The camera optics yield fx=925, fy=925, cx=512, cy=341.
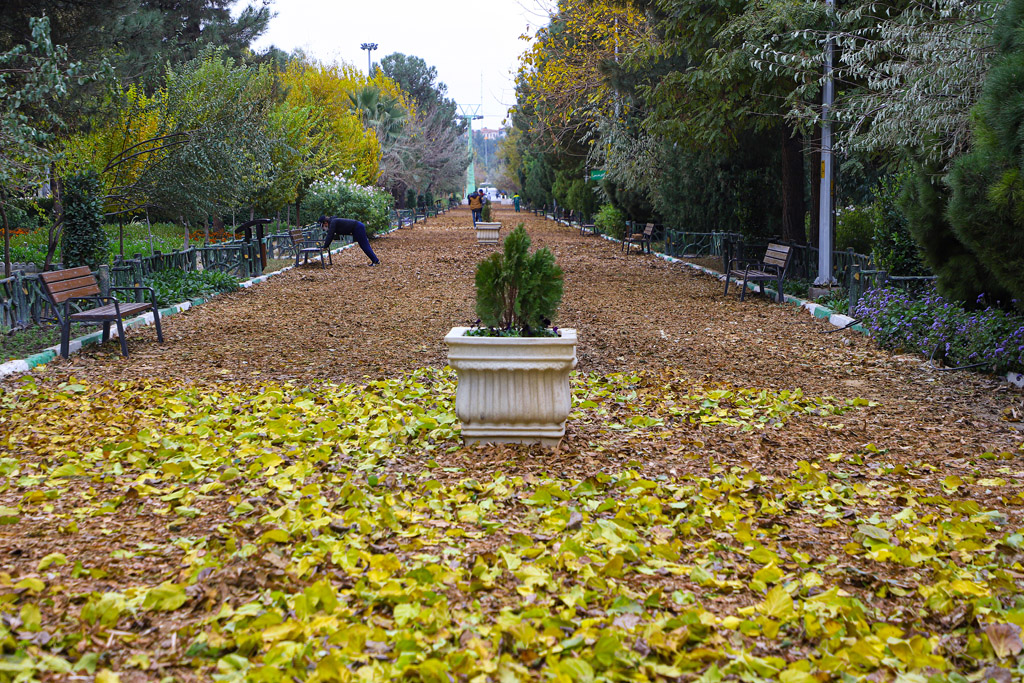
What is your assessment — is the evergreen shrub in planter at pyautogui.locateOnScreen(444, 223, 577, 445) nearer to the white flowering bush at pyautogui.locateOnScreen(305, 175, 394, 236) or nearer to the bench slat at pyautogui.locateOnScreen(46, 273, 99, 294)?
the bench slat at pyautogui.locateOnScreen(46, 273, 99, 294)

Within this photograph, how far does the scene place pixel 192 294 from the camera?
48.3 feet

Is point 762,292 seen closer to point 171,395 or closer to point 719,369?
point 719,369

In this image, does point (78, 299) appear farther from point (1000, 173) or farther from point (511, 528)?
point (1000, 173)

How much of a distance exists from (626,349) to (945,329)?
10.4ft

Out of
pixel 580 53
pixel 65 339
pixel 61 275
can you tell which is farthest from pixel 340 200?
pixel 65 339

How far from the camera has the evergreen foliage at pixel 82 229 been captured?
13148mm

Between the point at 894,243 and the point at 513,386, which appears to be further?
the point at 894,243

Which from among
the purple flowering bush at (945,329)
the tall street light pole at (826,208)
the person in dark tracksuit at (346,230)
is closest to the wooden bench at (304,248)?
the person in dark tracksuit at (346,230)

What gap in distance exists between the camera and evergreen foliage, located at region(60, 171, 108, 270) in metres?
13.1

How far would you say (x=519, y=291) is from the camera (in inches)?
244

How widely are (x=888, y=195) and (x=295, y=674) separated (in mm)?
12151

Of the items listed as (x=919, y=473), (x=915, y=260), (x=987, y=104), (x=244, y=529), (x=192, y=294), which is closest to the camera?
(x=244, y=529)

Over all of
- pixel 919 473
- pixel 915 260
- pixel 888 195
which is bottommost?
pixel 919 473

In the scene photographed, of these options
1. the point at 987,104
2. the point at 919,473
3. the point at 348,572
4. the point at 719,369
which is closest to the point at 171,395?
the point at 348,572
